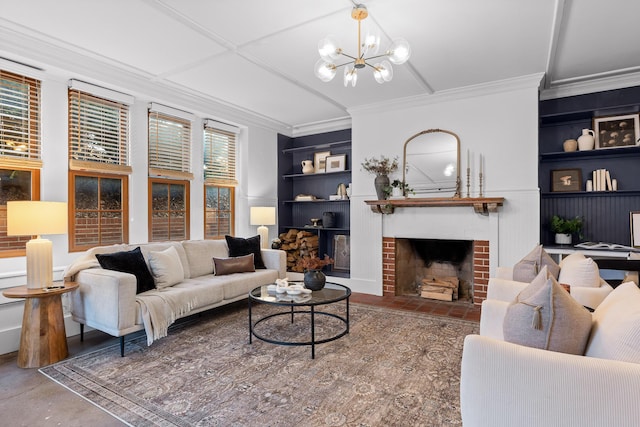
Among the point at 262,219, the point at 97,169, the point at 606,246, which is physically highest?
the point at 97,169

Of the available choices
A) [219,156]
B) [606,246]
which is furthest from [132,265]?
[606,246]

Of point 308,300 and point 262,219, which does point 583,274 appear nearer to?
point 308,300

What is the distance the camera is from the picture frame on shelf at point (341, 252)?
5707 millimetres

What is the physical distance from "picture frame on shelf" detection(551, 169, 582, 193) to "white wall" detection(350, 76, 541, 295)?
476mm

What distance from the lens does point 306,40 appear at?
3084mm

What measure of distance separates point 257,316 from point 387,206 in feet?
7.15

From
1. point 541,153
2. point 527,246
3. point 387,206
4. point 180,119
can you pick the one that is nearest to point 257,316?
point 387,206

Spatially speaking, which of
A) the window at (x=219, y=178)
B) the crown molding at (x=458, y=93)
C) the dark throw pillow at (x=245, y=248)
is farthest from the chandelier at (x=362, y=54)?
the window at (x=219, y=178)

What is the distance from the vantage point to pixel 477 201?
412 cm

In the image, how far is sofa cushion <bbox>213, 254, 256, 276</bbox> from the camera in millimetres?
4094

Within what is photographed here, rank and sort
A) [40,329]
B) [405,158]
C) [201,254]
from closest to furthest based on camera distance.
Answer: [40,329] → [201,254] → [405,158]

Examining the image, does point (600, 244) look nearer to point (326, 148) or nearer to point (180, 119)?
point (326, 148)

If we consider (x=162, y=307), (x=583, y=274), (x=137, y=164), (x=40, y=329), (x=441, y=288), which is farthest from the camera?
(x=441, y=288)

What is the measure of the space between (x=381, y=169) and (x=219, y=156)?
7.58 feet
